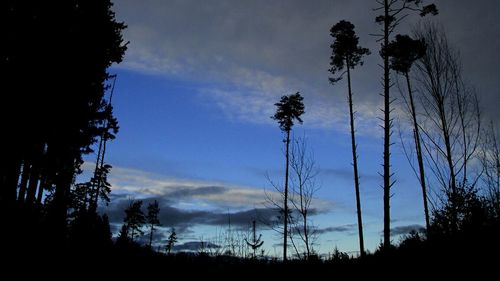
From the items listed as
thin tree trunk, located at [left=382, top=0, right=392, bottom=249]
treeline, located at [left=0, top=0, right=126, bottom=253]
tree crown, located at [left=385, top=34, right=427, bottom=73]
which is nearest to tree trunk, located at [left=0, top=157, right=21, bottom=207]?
treeline, located at [left=0, top=0, right=126, bottom=253]

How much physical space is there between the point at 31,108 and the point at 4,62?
2.07 meters

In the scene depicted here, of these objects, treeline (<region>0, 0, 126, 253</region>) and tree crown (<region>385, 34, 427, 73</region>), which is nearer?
treeline (<region>0, 0, 126, 253</region>)

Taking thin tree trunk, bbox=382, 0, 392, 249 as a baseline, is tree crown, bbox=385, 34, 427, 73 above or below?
above

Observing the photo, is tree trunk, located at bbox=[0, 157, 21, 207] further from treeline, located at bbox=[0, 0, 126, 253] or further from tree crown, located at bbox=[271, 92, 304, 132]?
tree crown, located at bbox=[271, 92, 304, 132]

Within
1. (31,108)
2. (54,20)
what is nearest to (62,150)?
(31,108)

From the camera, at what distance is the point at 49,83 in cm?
1536

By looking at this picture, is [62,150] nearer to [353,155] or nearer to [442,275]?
[353,155]

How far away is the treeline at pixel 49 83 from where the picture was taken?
14.3 m

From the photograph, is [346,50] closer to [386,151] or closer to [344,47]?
[344,47]

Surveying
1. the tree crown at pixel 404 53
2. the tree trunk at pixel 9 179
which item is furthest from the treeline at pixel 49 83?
the tree crown at pixel 404 53

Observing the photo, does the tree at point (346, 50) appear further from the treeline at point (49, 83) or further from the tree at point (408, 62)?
the treeline at point (49, 83)

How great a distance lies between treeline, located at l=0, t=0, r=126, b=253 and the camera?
1434 cm

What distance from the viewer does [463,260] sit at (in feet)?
21.9

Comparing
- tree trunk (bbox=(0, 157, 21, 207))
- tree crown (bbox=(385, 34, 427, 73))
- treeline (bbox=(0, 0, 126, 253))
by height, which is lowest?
tree trunk (bbox=(0, 157, 21, 207))
